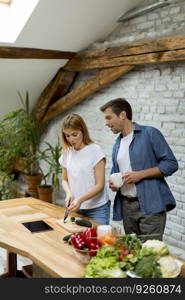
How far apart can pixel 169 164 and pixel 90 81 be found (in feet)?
9.11

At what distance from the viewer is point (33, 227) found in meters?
2.57

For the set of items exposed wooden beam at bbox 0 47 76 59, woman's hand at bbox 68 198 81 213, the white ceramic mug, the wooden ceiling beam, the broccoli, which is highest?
exposed wooden beam at bbox 0 47 76 59

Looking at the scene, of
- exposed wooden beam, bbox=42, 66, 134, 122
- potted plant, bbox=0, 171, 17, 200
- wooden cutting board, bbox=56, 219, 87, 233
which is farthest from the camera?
potted plant, bbox=0, 171, 17, 200

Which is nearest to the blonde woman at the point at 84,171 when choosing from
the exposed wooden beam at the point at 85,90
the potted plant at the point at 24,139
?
the exposed wooden beam at the point at 85,90

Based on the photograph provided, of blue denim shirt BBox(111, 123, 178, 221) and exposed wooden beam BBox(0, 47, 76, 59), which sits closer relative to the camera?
blue denim shirt BBox(111, 123, 178, 221)

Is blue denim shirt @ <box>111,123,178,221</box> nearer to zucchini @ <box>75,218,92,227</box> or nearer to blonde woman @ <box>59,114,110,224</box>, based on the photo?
blonde woman @ <box>59,114,110,224</box>

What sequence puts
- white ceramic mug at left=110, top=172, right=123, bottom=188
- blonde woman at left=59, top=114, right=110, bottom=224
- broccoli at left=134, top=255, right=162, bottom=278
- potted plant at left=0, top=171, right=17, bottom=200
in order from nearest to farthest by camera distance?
broccoli at left=134, top=255, right=162, bottom=278 → white ceramic mug at left=110, top=172, right=123, bottom=188 → blonde woman at left=59, top=114, right=110, bottom=224 → potted plant at left=0, top=171, right=17, bottom=200

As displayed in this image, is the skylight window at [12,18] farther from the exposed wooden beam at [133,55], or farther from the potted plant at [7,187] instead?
the potted plant at [7,187]

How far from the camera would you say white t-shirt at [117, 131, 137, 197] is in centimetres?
275

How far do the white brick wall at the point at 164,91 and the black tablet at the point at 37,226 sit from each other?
1.92 m

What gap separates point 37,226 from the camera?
2.59 metres

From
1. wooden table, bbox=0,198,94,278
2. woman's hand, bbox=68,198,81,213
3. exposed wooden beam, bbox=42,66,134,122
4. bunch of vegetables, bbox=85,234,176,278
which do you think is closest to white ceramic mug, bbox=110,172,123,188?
woman's hand, bbox=68,198,81,213

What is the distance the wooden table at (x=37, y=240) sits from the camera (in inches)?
78.0

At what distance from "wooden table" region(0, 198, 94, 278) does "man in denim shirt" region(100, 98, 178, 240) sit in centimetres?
55
